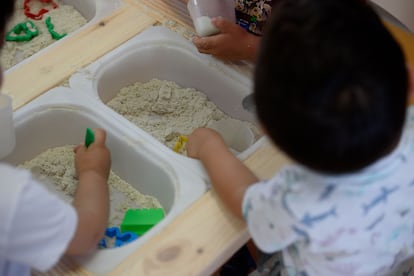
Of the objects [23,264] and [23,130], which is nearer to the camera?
[23,264]

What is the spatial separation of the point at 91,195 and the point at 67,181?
0.46 ft

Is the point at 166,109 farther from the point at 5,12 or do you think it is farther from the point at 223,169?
the point at 5,12

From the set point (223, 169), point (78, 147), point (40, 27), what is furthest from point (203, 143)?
point (40, 27)

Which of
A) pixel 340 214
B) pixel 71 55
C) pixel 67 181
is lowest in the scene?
pixel 67 181

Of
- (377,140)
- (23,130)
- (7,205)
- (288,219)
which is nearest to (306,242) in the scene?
(288,219)

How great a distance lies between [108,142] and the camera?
0.98 metres

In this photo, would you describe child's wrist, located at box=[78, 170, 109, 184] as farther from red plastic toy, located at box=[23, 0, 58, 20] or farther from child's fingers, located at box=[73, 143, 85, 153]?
red plastic toy, located at box=[23, 0, 58, 20]

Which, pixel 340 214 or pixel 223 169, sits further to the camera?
pixel 223 169

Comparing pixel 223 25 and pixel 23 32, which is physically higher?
pixel 223 25

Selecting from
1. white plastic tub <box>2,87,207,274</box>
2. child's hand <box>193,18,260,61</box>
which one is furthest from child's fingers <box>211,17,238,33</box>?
white plastic tub <box>2,87,207,274</box>

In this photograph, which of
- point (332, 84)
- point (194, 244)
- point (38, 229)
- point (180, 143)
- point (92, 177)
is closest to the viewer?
point (332, 84)

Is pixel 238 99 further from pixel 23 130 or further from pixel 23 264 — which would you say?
pixel 23 264

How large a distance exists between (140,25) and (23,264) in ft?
1.67

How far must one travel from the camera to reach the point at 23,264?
754mm
